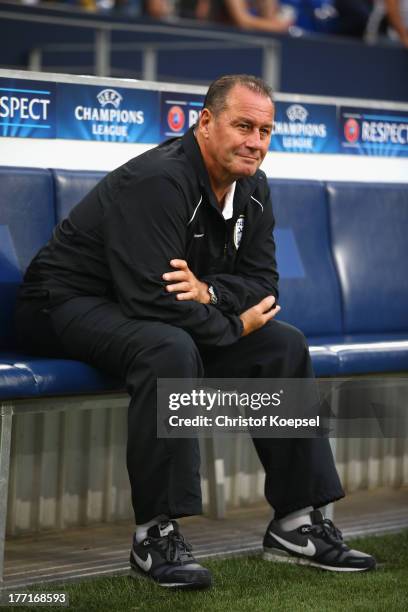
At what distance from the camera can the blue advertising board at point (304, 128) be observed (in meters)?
3.96

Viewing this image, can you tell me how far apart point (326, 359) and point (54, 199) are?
0.90 meters

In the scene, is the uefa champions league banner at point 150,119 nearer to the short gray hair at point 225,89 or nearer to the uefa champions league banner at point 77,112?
the uefa champions league banner at point 77,112

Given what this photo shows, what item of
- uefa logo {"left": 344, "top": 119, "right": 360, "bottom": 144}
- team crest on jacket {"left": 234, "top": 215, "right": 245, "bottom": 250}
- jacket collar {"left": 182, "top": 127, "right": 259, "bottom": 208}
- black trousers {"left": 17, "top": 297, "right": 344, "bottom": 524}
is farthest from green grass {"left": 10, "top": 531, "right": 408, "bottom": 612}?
uefa logo {"left": 344, "top": 119, "right": 360, "bottom": 144}

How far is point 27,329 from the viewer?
3.04 m

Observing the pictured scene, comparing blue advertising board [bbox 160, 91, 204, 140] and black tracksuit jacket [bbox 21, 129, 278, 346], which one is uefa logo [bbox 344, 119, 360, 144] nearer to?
blue advertising board [bbox 160, 91, 204, 140]

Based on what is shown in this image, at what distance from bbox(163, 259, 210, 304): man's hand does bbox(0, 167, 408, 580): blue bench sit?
0.97 feet

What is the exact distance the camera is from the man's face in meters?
2.94

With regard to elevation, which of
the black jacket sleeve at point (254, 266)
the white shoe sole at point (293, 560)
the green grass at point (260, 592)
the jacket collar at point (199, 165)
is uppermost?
the jacket collar at point (199, 165)

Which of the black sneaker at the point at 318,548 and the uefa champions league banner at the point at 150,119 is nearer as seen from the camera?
the black sneaker at the point at 318,548

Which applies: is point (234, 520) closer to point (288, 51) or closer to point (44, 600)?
point (44, 600)

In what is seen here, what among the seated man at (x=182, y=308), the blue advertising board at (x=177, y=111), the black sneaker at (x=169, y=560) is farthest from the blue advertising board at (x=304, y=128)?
the black sneaker at (x=169, y=560)

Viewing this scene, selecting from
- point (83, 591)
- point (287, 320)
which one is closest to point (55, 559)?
point (83, 591)

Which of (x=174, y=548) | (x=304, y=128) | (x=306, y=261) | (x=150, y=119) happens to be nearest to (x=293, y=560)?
(x=174, y=548)

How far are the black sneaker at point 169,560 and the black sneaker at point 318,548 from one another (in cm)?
34
